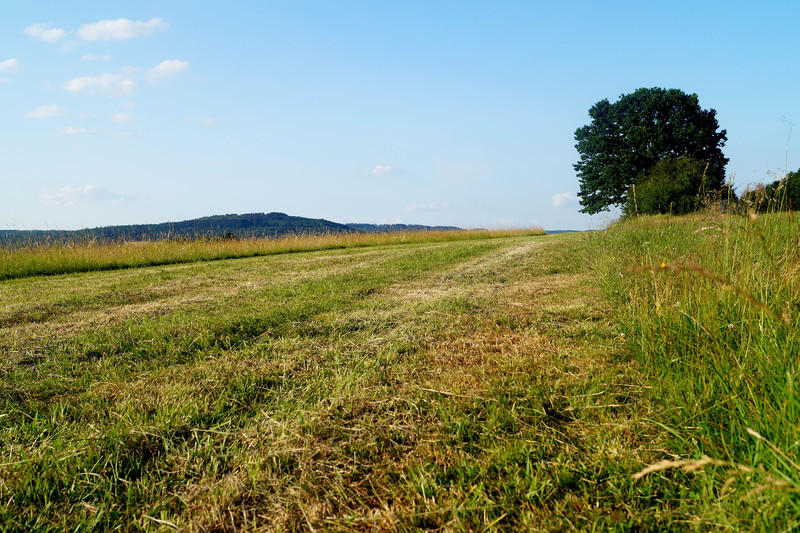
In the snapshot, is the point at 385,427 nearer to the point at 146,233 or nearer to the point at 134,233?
the point at 146,233

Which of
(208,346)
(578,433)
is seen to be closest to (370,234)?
(208,346)

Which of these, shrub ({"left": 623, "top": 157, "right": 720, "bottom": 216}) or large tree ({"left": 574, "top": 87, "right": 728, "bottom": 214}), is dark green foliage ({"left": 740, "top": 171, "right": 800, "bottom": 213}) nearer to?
shrub ({"left": 623, "top": 157, "right": 720, "bottom": 216})

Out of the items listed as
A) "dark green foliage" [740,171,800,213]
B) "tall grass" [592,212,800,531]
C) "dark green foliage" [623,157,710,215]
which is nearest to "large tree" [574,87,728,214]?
"dark green foliage" [623,157,710,215]

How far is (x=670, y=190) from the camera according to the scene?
1781 centimetres

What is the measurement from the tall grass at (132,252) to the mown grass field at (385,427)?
27.7 feet

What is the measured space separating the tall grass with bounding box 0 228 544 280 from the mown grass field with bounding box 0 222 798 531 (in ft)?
27.7

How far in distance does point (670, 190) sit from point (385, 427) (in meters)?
19.6

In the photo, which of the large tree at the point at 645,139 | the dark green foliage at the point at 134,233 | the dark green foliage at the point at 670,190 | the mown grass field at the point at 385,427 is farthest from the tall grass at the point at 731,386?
the large tree at the point at 645,139

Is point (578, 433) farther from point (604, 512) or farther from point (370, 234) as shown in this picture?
point (370, 234)

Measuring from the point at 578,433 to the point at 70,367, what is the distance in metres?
3.37

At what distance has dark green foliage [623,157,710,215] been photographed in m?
15.8

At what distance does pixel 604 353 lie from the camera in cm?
293

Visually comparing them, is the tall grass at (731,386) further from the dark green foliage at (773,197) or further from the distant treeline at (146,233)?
the distant treeline at (146,233)

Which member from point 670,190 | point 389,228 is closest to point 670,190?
point 670,190
